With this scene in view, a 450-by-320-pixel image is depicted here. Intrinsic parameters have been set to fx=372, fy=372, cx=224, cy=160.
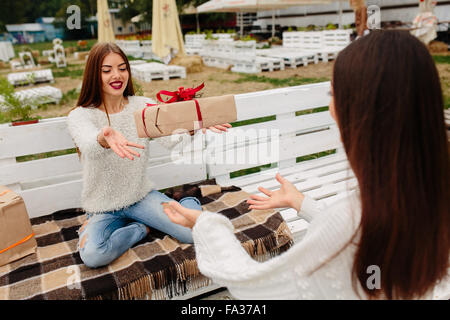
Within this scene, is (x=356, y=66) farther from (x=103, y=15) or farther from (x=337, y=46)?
(x=337, y=46)

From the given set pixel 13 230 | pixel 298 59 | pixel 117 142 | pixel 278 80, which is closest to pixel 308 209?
pixel 117 142

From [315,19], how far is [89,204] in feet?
58.4

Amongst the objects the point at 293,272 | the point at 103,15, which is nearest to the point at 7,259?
the point at 293,272

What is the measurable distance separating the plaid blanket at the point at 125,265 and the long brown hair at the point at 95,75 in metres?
0.80

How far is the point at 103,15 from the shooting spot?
903 centimetres

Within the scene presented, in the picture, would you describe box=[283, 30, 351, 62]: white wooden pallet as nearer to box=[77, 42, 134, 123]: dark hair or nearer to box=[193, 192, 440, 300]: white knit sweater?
box=[77, 42, 134, 123]: dark hair

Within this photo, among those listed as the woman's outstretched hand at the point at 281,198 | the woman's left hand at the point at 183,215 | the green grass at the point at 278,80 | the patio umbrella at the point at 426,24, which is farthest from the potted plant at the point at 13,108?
the patio umbrella at the point at 426,24

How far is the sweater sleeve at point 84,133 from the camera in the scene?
6.40 feet

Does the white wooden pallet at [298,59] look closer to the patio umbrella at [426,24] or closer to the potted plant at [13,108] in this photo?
the patio umbrella at [426,24]

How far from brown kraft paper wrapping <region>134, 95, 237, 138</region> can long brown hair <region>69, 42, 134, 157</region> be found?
1.55 ft

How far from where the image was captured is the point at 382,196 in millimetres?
988

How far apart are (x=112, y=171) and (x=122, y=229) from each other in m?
0.37

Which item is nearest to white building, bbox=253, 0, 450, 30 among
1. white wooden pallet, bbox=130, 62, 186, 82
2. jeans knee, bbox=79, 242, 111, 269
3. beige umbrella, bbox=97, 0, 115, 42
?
white wooden pallet, bbox=130, 62, 186, 82

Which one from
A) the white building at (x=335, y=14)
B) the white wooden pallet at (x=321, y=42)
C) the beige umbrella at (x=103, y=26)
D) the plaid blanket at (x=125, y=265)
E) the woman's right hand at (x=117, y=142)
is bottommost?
the plaid blanket at (x=125, y=265)
